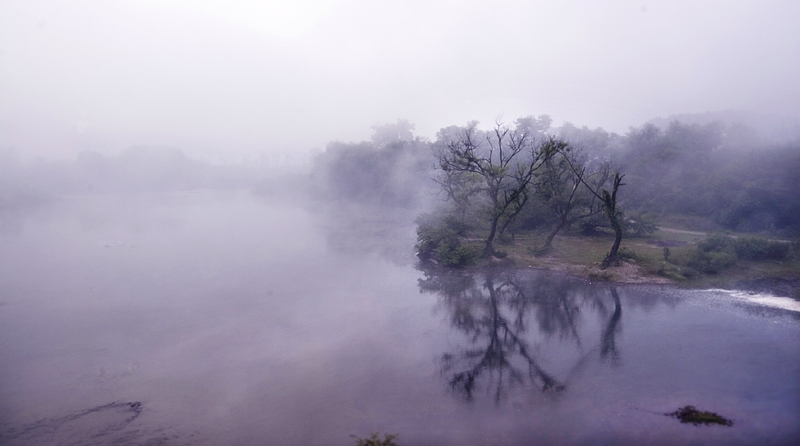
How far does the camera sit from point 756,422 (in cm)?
619

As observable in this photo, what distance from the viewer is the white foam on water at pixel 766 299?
10155 millimetres

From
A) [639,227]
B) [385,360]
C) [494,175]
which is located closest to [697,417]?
[385,360]

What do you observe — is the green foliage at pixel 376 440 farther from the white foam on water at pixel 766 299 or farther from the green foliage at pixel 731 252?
the green foliage at pixel 731 252

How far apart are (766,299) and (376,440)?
10144 mm

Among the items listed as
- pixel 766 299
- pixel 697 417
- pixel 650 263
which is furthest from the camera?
pixel 650 263

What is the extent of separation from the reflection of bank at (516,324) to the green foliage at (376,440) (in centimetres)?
170

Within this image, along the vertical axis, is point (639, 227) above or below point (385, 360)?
above

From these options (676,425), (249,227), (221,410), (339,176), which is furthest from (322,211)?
(676,425)

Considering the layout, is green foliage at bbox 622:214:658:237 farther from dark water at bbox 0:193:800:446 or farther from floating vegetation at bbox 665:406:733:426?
floating vegetation at bbox 665:406:733:426

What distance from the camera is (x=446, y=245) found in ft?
56.5

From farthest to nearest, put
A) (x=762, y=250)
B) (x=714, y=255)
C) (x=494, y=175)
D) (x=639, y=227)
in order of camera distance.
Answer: (x=639, y=227) < (x=494, y=175) < (x=762, y=250) < (x=714, y=255)

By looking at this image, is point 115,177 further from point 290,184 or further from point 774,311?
point 774,311

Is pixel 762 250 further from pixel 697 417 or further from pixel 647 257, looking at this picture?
pixel 697 417

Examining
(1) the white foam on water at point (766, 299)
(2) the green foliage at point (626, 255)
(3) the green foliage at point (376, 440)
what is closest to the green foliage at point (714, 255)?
(2) the green foliage at point (626, 255)
